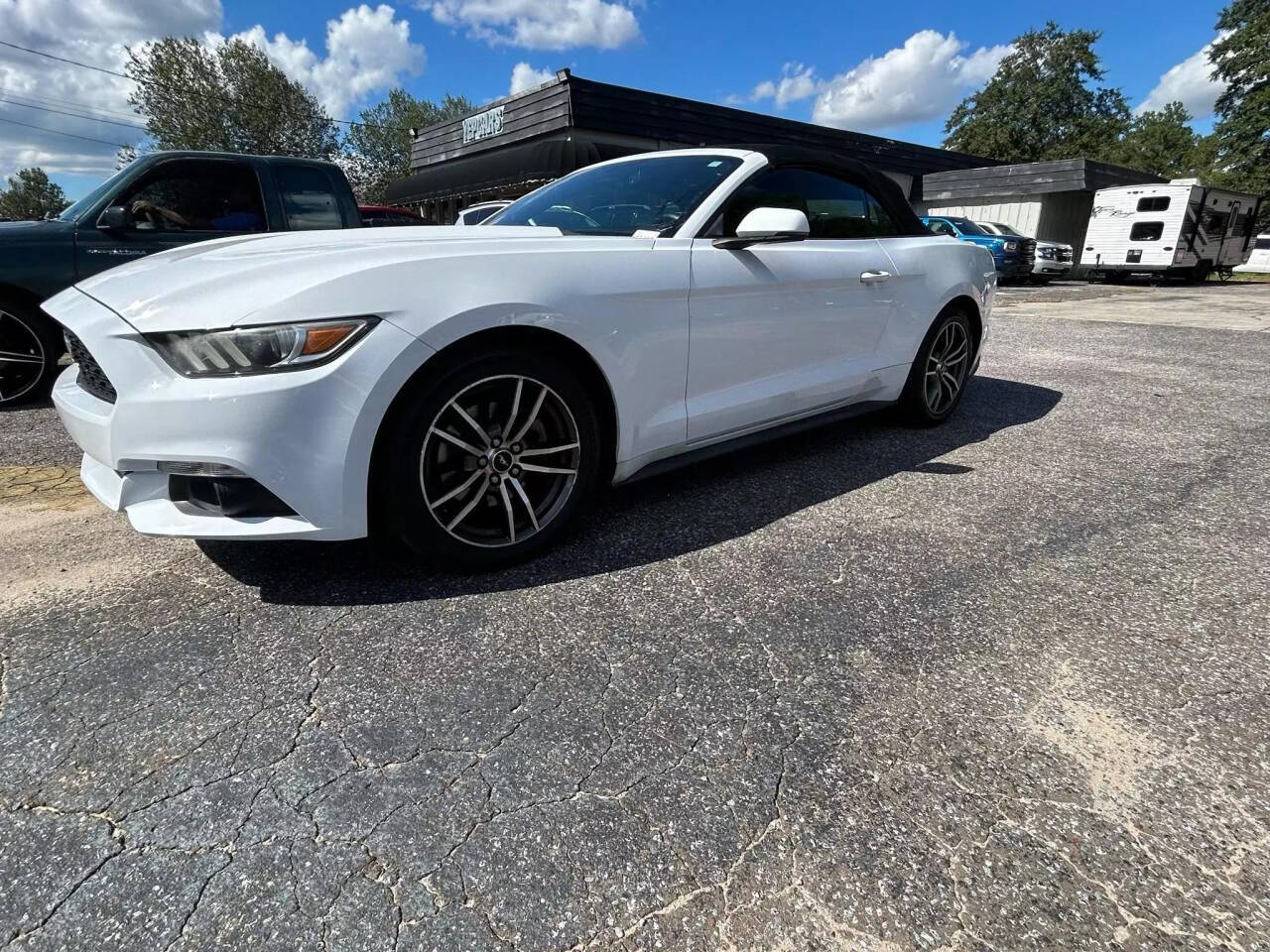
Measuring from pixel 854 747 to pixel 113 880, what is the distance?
5.02 feet

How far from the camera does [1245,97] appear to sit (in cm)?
3516

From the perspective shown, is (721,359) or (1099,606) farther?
(721,359)

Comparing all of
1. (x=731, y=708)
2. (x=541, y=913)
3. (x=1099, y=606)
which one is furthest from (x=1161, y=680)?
(x=541, y=913)

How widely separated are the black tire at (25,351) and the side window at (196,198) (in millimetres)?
877

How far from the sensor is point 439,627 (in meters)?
2.14

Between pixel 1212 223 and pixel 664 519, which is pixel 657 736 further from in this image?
pixel 1212 223

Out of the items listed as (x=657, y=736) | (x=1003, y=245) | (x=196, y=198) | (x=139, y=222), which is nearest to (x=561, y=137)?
(x=1003, y=245)

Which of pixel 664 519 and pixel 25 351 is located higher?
pixel 25 351

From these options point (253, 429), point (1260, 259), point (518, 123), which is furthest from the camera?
point (1260, 259)

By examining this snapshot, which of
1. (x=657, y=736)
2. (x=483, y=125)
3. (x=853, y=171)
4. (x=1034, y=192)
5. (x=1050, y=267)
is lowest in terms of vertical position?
(x=657, y=736)

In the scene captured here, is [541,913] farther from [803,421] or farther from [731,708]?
[803,421]

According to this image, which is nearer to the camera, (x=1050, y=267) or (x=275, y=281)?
(x=275, y=281)

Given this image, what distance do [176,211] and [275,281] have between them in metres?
3.95

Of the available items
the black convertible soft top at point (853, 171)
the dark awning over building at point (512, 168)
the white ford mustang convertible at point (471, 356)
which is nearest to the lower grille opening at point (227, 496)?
the white ford mustang convertible at point (471, 356)
